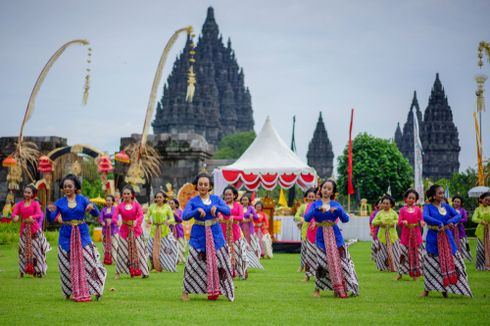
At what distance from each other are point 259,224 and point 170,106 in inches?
4410

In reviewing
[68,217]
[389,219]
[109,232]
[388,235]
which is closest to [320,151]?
[109,232]

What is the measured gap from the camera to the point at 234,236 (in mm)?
14789

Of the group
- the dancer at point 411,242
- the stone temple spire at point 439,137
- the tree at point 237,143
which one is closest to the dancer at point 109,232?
the dancer at point 411,242

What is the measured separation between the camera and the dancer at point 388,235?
1557 centimetres

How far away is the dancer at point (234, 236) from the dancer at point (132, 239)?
5.01ft

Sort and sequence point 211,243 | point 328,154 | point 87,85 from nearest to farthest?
point 211,243
point 87,85
point 328,154

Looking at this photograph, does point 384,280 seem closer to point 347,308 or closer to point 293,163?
point 347,308

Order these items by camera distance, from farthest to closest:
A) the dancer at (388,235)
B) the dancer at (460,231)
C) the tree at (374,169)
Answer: the tree at (374,169) → the dancer at (460,231) → the dancer at (388,235)

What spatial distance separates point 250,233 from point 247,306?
29.0 ft

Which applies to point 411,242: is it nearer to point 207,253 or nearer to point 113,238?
point 207,253

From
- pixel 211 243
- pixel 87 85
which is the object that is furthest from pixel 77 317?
pixel 87 85

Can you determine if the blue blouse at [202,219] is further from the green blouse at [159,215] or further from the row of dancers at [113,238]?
the green blouse at [159,215]

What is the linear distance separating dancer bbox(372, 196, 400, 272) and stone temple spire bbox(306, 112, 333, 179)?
371 ft

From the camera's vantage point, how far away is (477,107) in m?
28.1
